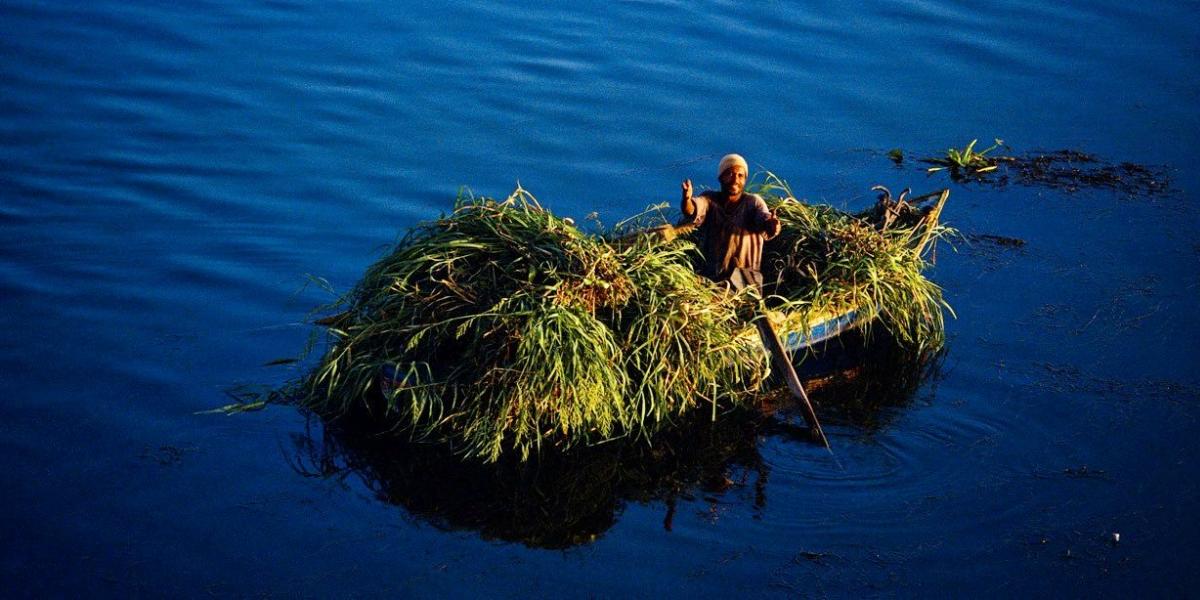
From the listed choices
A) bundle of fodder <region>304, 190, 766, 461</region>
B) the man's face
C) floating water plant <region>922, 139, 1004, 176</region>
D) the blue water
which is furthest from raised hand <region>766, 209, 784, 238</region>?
floating water plant <region>922, 139, 1004, 176</region>

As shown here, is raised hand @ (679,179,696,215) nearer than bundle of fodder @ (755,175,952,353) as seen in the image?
Yes

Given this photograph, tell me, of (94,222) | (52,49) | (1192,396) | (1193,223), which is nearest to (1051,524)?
(1192,396)

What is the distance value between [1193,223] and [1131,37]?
4.61 metres

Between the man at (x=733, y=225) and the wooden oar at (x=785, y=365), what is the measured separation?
348 mm

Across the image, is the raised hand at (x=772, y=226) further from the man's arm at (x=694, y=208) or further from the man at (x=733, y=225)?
the man's arm at (x=694, y=208)

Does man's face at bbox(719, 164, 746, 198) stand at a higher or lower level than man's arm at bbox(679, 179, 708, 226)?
higher

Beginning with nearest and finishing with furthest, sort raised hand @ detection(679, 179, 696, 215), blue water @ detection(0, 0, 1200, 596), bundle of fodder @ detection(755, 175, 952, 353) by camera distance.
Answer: blue water @ detection(0, 0, 1200, 596), raised hand @ detection(679, 179, 696, 215), bundle of fodder @ detection(755, 175, 952, 353)

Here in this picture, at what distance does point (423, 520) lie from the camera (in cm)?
782

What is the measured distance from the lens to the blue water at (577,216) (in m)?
7.56

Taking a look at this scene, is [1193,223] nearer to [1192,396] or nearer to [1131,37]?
[1192,396]

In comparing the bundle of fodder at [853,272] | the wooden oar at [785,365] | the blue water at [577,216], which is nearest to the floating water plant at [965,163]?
the blue water at [577,216]

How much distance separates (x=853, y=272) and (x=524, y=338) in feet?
7.91

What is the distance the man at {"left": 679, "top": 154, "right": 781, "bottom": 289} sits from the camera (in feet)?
28.8

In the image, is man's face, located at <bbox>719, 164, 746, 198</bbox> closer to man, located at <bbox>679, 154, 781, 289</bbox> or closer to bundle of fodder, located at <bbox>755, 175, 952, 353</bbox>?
man, located at <bbox>679, 154, 781, 289</bbox>
